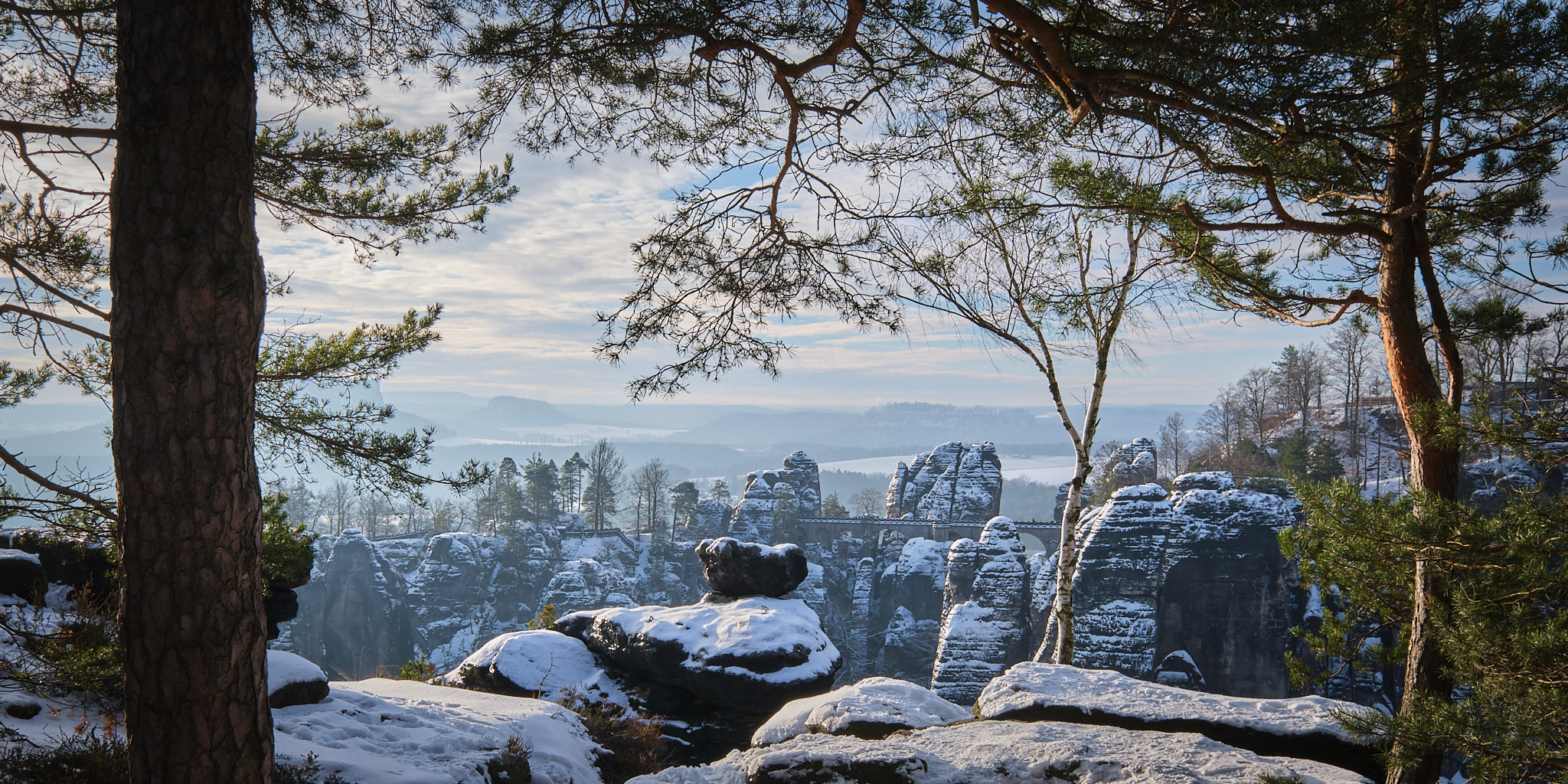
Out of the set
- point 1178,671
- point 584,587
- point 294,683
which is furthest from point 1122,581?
point 584,587

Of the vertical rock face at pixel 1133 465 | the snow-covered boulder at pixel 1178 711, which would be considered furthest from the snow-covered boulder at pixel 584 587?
the snow-covered boulder at pixel 1178 711

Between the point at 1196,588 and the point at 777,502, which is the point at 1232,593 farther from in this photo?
the point at 777,502

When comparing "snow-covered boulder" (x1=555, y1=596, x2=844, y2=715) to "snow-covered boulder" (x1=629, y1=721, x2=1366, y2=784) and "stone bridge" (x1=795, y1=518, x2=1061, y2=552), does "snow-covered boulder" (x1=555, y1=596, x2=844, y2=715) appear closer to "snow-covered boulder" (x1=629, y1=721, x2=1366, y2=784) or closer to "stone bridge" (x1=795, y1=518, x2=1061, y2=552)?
"snow-covered boulder" (x1=629, y1=721, x2=1366, y2=784)

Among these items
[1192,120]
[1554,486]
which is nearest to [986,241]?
[1192,120]

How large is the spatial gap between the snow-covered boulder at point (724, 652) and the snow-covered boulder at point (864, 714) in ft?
16.7

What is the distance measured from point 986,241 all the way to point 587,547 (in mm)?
33133

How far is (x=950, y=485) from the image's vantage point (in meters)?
38.0

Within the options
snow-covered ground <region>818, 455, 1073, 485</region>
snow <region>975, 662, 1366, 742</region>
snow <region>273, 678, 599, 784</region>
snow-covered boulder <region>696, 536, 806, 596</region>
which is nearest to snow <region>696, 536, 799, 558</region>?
snow-covered boulder <region>696, 536, 806, 596</region>

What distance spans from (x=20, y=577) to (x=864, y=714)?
25.8 feet

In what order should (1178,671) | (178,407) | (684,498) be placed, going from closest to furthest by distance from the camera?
(178,407) → (1178,671) → (684,498)

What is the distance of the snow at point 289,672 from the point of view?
5.93 m

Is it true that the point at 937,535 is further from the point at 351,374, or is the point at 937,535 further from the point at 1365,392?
the point at 351,374

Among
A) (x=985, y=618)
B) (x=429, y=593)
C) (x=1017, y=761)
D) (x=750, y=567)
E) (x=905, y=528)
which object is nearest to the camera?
(x=1017, y=761)

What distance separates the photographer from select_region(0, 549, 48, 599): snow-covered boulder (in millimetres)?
6473
